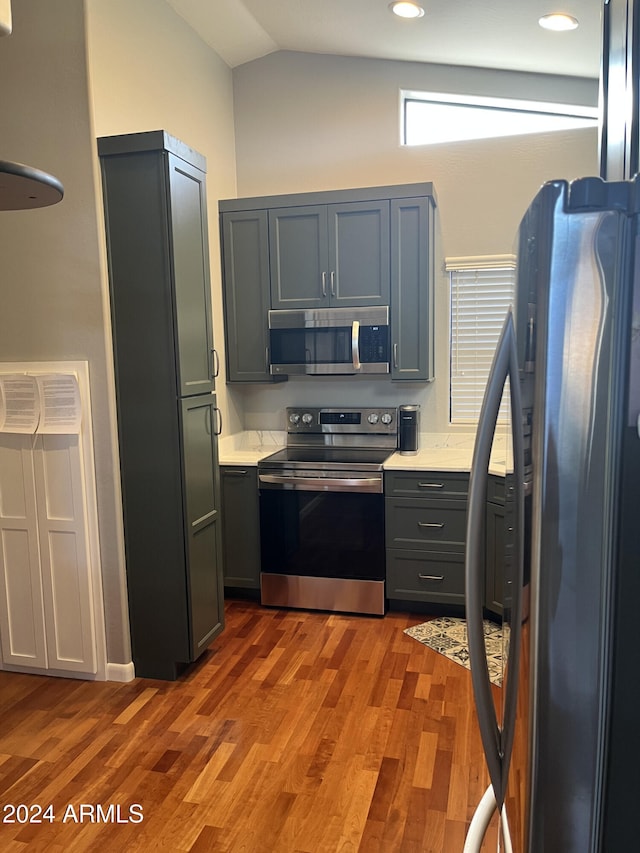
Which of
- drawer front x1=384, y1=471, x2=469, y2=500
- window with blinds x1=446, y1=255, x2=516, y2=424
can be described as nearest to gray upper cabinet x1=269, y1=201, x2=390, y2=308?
window with blinds x1=446, y1=255, x2=516, y2=424

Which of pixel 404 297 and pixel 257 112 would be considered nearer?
pixel 404 297

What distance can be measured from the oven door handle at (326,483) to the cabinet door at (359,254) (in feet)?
3.35

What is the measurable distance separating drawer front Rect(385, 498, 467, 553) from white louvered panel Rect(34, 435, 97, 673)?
1.58 meters

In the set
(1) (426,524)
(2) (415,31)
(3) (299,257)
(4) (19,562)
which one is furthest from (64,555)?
(2) (415,31)

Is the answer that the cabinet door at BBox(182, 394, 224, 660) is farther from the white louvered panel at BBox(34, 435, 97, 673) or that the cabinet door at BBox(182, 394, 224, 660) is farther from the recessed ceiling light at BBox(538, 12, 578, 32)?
the recessed ceiling light at BBox(538, 12, 578, 32)

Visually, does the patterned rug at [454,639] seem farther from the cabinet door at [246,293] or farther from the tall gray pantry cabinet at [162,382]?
the cabinet door at [246,293]

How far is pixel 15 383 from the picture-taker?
286 centimetres

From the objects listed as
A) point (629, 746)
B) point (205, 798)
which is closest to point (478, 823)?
point (629, 746)

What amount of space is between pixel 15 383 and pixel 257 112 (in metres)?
2.42

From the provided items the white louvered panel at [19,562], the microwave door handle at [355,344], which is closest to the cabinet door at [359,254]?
the microwave door handle at [355,344]

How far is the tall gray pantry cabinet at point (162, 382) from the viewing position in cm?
268

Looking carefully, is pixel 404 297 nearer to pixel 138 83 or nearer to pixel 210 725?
pixel 138 83

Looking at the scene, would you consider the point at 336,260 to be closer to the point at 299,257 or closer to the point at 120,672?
the point at 299,257

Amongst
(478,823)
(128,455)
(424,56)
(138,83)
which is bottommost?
(478,823)
